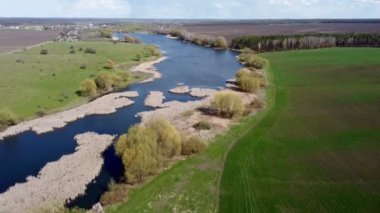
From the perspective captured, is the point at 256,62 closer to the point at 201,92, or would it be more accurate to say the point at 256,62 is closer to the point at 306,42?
the point at 201,92

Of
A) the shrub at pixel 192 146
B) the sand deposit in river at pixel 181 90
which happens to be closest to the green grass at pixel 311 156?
the shrub at pixel 192 146

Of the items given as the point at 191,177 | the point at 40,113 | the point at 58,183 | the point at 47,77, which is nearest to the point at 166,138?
the point at 191,177

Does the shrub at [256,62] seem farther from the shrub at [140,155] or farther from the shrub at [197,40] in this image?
the shrub at [140,155]

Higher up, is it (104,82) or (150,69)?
(150,69)

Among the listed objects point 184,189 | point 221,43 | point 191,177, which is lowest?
point 184,189

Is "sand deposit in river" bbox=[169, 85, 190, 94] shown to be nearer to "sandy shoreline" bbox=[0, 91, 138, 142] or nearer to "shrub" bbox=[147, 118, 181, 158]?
"sandy shoreline" bbox=[0, 91, 138, 142]

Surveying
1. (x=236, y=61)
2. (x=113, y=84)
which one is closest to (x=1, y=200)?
(x=113, y=84)

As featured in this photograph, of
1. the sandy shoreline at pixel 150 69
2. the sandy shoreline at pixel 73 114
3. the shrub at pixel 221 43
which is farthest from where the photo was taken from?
the shrub at pixel 221 43
